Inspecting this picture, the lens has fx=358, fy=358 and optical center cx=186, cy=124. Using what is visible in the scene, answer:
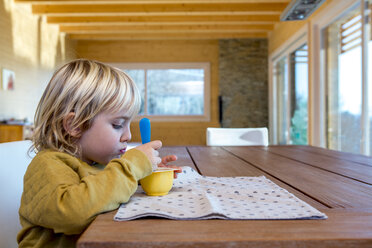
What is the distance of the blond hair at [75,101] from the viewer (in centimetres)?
86

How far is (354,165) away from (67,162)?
3.45 feet

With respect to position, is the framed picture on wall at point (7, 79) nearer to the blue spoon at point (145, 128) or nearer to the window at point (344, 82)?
the window at point (344, 82)

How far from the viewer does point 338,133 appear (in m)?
4.10

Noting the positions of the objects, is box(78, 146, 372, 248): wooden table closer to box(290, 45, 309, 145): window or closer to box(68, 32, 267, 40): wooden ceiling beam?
box(290, 45, 309, 145): window

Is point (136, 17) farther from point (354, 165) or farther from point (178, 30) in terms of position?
point (354, 165)

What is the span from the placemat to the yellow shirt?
0.14 feet

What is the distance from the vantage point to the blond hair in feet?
2.82

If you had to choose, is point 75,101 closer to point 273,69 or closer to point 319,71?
point 319,71

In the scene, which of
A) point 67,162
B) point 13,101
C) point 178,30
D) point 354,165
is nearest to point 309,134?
point 178,30

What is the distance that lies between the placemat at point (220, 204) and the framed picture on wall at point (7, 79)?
4.60 meters

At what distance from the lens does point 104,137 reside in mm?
887

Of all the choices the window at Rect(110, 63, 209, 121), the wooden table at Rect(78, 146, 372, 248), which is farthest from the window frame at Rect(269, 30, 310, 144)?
the wooden table at Rect(78, 146, 372, 248)

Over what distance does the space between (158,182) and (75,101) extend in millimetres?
292

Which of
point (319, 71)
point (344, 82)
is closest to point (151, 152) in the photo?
point (344, 82)
